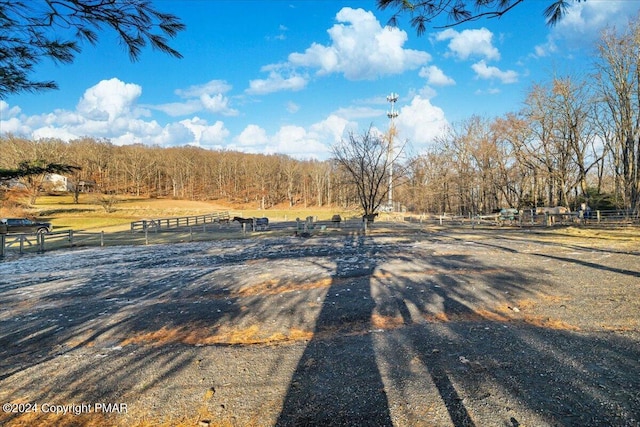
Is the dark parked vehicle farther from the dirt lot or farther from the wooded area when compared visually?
the dirt lot

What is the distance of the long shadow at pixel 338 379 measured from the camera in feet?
9.38

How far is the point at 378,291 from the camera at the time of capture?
271 inches

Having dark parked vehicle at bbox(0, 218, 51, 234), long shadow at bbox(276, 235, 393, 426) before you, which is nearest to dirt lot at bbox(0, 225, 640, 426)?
long shadow at bbox(276, 235, 393, 426)

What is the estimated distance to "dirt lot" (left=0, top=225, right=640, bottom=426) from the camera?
117 inches

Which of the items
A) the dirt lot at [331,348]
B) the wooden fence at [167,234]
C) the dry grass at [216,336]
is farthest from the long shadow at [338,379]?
the wooden fence at [167,234]

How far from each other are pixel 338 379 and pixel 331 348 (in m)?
0.79

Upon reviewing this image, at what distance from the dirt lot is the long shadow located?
18mm

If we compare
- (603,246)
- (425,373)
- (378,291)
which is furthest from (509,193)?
(425,373)

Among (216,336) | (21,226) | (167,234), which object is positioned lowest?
(216,336)

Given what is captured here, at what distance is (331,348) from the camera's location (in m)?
4.26

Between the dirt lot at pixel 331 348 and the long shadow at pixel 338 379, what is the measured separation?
0.06 feet

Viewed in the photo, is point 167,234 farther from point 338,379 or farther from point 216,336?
point 338,379

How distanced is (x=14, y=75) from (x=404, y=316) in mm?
6771

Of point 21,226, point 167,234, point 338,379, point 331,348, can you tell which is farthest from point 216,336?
point 21,226
